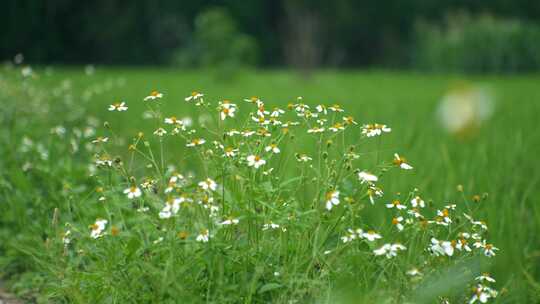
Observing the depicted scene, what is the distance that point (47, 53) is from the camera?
20344 millimetres

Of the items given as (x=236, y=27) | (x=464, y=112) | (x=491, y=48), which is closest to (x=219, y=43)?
(x=236, y=27)

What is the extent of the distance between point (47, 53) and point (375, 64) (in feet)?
45.2

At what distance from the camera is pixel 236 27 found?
17875 mm

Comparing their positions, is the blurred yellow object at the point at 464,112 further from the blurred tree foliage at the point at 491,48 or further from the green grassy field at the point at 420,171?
the blurred tree foliage at the point at 491,48

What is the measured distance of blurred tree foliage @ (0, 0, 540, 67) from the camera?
20.0 metres

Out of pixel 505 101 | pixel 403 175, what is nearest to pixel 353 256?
pixel 403 175

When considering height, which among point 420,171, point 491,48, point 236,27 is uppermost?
point 420,171

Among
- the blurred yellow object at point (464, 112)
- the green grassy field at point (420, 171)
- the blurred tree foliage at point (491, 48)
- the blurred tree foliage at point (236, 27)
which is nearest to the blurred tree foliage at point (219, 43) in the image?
the blurred tree foliage at point (236, 27)

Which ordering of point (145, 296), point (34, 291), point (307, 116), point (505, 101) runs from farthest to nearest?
point (505, 101) → point (34, 291) → point (307, 116) → point (145, 296)

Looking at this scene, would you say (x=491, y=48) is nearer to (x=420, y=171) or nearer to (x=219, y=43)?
(x=219, y=43)

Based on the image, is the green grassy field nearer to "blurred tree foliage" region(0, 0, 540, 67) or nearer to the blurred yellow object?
the blurred yellow object

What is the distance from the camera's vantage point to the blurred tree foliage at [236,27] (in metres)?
20.0

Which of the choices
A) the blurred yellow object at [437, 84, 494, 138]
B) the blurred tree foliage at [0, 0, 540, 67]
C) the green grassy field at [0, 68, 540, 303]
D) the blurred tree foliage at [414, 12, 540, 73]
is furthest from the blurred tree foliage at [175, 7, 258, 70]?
the blurred tree foliage at [414, 12, 540, 73]

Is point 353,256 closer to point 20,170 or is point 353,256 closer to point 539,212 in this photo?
point 539,212
